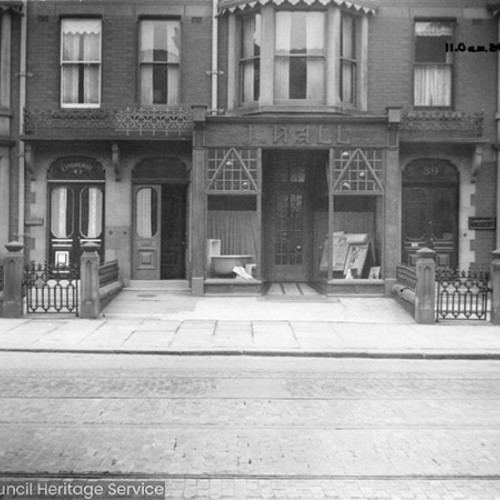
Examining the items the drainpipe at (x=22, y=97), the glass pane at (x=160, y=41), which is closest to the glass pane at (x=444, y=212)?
the glass pane at (x=160, y=41)

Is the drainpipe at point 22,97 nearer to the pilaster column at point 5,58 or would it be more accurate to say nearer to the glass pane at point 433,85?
the pilaster column at point 5,58

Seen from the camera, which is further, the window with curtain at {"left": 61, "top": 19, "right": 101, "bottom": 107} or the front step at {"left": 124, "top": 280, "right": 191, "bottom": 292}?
the window with curtain at {"left": 61, "top": 19, "right": 101, "bottom": 107}

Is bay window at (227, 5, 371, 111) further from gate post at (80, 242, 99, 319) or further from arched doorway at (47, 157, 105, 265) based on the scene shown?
gate post at (80, 242, 99, 319)

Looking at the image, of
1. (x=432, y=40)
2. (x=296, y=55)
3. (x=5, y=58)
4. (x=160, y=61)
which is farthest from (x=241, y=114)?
(x=5, y=58)

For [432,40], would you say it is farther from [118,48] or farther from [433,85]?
[118,48]

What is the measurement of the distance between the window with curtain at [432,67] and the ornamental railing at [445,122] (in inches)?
28.1

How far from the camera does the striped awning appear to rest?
17656 mm

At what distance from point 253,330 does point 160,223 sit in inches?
279

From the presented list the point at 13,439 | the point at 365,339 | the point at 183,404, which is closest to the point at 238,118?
the point at 365,339

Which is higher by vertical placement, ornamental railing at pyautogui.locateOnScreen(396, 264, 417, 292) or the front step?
ornamental railing at pyautogui.locateOnScreen(396, 264, 417, 292)

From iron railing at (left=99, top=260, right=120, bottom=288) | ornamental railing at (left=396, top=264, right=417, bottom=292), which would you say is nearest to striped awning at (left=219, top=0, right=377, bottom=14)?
ornamental railing at (left=396, top=264, right=417, bottom=292)

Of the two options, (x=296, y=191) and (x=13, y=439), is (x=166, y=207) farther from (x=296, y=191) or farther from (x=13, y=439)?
(x=13, y=439)

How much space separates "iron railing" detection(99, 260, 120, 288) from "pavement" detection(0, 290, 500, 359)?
56 centimetres

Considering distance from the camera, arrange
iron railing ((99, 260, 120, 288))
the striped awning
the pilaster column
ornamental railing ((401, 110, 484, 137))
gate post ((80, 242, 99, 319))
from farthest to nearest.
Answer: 1. the pilaster column
2. ornamental railing ((401, 110, 484, 137))
3. the striped awning
4. iron railing ((99, 260, 120, 288))
5. gate post ((80, 242, 99, 319))
